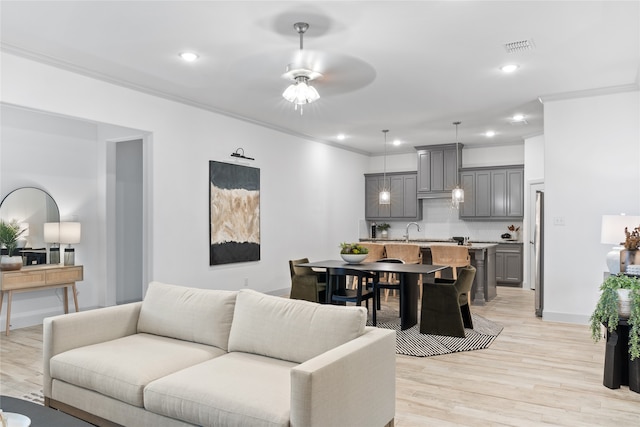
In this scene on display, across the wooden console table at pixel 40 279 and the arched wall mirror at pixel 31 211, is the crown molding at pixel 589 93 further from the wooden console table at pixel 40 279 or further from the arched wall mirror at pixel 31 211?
the arched wall mirror at pixel 31 211

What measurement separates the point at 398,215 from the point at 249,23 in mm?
6838

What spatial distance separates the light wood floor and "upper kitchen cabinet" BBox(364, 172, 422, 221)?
483cm

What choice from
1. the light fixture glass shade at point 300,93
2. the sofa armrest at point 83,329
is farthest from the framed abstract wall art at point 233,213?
the sofa armrest at point 83,329

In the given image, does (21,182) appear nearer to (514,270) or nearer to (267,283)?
(267,283)

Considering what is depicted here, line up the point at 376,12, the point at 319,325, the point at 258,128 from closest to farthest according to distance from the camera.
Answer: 1. the point at 319,325
2. the point at 376,12
3. the point at 258,128

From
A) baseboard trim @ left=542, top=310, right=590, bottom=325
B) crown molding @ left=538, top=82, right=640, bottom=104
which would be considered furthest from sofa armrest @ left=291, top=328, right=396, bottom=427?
crown molding @ left=538, top=82, right=640, bottom=104

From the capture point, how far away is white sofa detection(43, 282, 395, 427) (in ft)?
6.73

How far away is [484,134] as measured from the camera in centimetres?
814

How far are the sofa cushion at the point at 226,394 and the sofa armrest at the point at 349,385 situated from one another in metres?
0.14

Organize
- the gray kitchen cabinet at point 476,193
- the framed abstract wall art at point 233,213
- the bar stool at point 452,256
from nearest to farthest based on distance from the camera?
1. the framed abstract wall art at point 233,213
2. the bar stool at point 452,256
3. the gray kitchen cabinet at point 476,193

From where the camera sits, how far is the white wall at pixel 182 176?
4562 mm

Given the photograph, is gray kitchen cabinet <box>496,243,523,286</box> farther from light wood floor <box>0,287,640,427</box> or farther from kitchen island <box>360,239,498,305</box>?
light wood floor <box>0,287,640,427</box>

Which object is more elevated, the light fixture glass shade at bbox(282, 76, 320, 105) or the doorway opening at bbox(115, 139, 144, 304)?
the light fixture glass shade at bbox(282, 76, 320, 105)

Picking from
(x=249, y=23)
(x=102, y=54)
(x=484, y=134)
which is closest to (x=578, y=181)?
(x=484, y=134)
